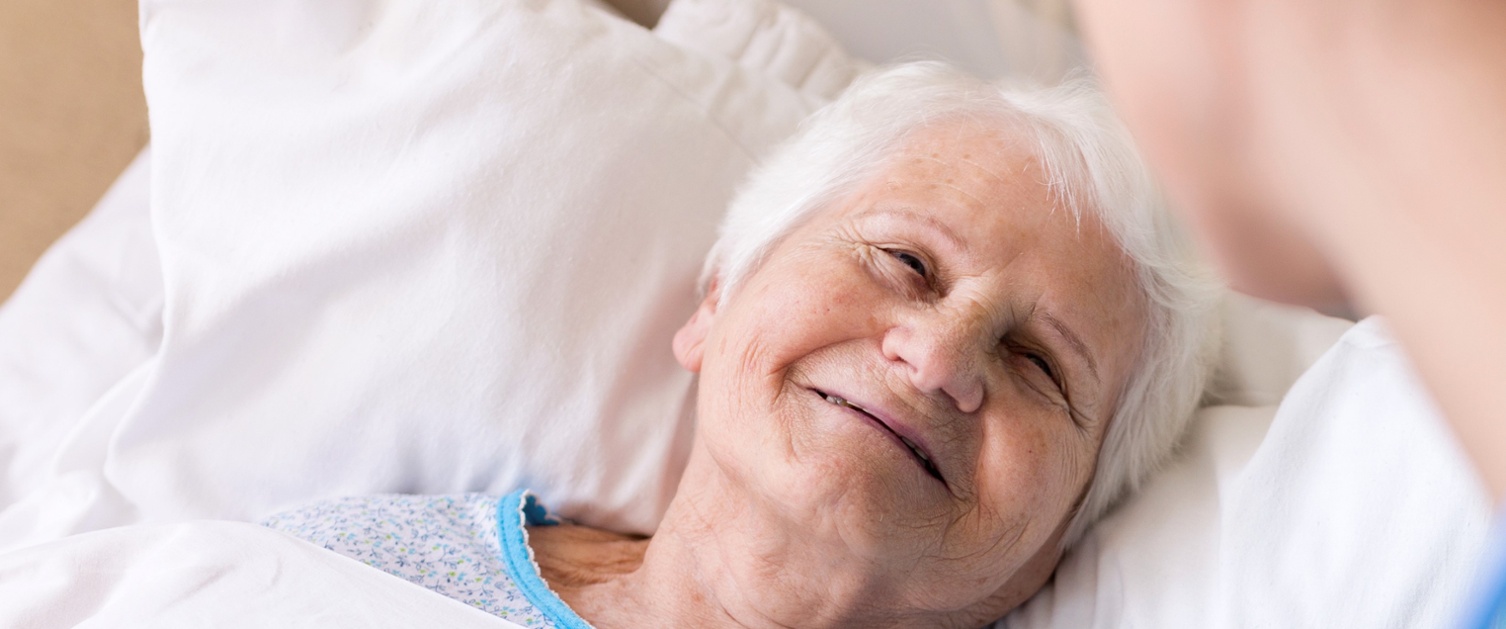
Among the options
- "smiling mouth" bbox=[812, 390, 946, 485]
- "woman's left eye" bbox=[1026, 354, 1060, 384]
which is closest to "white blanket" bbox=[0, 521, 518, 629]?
"smiling mouth" bbox=[812, 390, 946, 485]

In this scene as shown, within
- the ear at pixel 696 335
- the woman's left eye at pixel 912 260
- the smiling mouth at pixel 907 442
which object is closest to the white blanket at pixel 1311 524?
the smiling mouth at pixel 907 442

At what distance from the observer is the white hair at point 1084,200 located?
1.16 m

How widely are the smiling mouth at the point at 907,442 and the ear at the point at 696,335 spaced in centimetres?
29

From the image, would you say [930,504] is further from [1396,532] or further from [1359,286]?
[1359,286]

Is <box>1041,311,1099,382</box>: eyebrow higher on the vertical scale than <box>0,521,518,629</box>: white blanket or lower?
higher

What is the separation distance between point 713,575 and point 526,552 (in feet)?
0.78

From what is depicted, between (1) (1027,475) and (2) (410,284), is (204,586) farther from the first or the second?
(1) (1027,475)

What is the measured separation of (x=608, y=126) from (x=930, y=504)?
0.73 meters

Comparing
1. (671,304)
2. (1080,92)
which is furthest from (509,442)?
(1080,92)

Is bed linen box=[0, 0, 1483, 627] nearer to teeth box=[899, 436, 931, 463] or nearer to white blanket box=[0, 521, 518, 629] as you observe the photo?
white blanket box=[0, 521, 518, 629]

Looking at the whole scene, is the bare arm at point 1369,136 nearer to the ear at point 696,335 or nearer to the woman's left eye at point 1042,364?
the woman's left eye at point 1042,364

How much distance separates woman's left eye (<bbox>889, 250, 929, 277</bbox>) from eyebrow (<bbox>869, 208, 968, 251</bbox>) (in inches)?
1.4

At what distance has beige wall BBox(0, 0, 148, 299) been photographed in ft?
5.69

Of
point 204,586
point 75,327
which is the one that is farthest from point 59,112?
point 204,586
